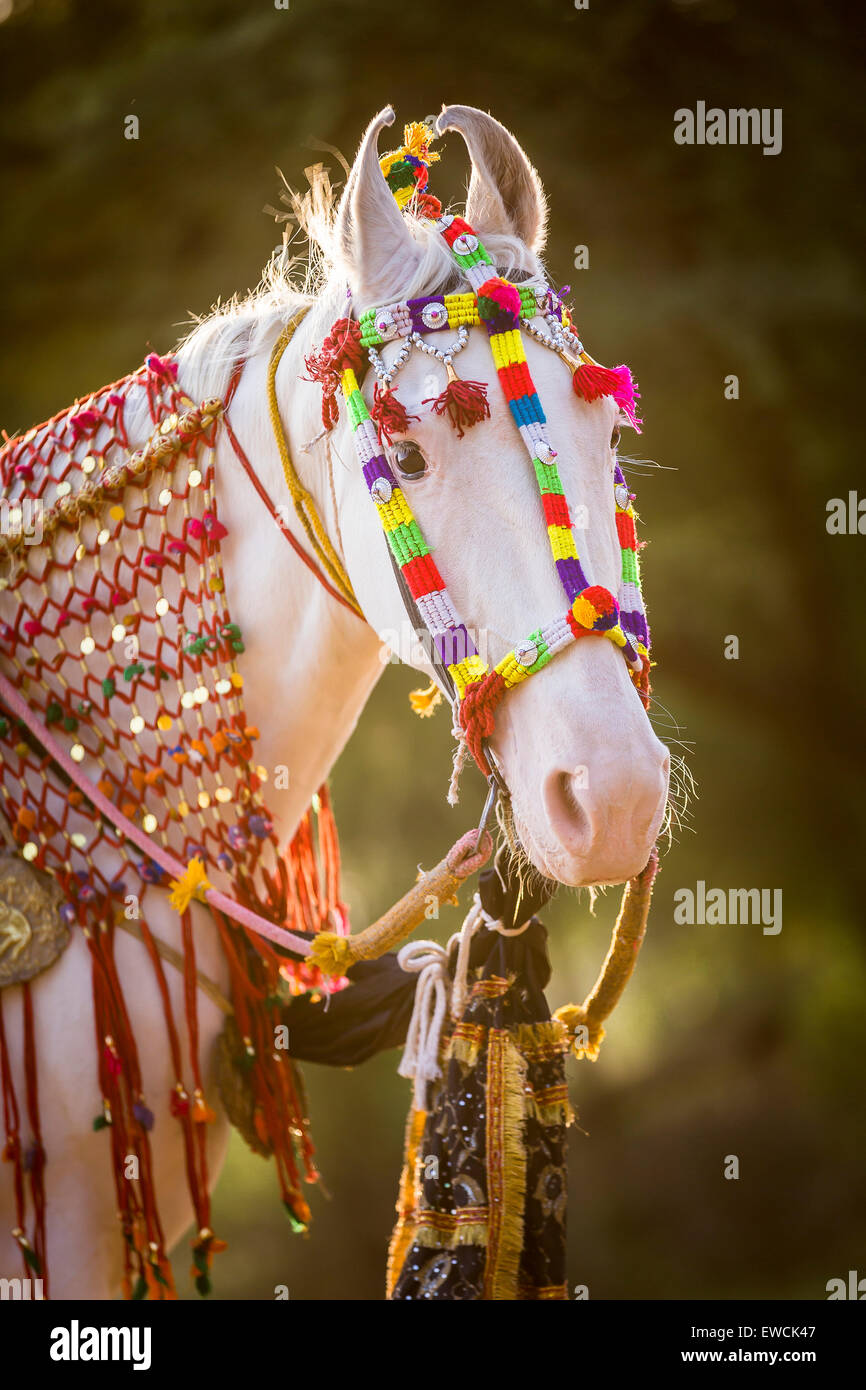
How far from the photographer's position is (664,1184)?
9.82 ft

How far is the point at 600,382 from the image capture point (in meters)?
1.04

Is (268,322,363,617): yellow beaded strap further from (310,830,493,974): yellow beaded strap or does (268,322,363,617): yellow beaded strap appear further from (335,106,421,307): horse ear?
(310,830,493,974): yellow beaded strap

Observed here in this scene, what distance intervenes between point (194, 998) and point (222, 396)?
65cm

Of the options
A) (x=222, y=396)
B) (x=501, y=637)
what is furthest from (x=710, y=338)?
(x=501, y=637)

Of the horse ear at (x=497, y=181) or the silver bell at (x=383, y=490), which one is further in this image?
the horse ear at (x=497, y=181)

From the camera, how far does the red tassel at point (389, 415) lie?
102 cm

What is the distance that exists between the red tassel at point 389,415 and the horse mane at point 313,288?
12cm

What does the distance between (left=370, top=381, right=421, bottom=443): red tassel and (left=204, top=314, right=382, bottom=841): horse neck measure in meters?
0.15

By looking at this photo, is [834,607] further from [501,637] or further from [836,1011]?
[501,637]

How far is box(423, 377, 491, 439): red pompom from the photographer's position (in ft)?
3.25

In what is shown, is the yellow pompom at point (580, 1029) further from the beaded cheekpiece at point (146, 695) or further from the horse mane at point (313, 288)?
the horse mane at point (313, 288)

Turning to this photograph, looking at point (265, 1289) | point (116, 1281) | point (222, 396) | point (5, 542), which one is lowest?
point (265, 1289)

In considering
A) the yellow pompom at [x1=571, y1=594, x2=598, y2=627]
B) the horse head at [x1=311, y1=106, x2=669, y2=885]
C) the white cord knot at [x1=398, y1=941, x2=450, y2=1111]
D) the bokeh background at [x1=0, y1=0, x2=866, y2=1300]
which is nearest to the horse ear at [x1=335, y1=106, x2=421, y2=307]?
the horse head at [x1=311, y1=106, x2=669, y2=885]

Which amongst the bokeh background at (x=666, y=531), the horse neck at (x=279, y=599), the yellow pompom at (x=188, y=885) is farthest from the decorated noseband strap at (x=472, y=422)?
the bokeh background at (x=666, y=531)
